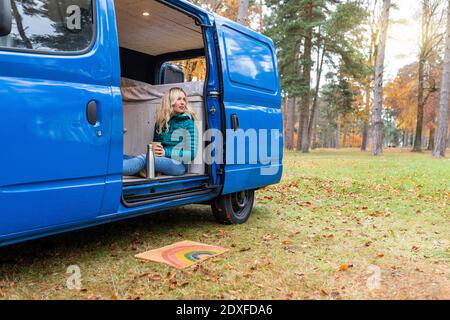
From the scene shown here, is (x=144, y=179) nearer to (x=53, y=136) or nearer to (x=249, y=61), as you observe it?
(x=53, y=136)

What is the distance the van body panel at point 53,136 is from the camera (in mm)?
2627

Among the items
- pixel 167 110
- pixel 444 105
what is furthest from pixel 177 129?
pixel 444 105

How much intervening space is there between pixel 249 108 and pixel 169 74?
210cm

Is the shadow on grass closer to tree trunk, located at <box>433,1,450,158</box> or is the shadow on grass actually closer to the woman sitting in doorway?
the woman sitting in doorway

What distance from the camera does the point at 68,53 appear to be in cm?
301

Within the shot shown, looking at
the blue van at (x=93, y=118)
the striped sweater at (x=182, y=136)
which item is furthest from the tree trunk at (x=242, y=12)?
the striped sweater at (x=182, y=136)

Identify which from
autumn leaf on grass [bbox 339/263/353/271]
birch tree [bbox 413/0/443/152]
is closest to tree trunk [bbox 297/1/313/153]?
birch tree [bbox 413/0/443/152]

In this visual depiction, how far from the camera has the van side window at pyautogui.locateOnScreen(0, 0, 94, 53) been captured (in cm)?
276

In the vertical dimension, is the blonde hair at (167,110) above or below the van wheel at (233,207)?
above

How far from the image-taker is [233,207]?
5504mm

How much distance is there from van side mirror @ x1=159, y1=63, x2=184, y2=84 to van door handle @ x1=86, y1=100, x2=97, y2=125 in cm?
354

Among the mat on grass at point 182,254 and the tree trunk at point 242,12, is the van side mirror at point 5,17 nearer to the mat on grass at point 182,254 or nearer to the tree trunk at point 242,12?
the mat on grass at point 182,254

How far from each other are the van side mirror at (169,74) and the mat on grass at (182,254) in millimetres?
3203
